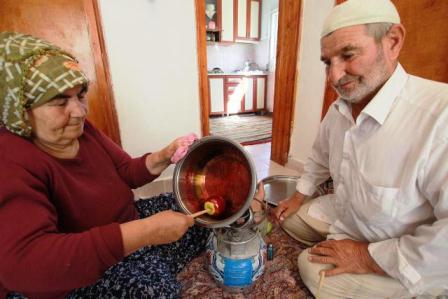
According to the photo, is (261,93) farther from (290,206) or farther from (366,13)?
(366,13)

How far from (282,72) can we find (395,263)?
153 cm

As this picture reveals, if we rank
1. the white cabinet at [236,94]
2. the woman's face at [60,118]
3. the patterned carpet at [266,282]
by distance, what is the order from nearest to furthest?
the woman's face at [60,118] < the patterned carpet at [266,282] < the white cabinet at [236,94]

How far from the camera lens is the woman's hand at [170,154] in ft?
2.54

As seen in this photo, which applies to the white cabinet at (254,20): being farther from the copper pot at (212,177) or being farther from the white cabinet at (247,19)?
the copper pot at (212,177)

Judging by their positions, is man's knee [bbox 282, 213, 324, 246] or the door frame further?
the door frame

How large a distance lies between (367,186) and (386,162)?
3.4 inches

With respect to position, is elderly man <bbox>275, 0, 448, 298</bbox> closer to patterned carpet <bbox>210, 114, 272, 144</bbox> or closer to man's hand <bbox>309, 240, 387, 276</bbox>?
man's hand <bbox>309, 240, 387, 276</bbox>

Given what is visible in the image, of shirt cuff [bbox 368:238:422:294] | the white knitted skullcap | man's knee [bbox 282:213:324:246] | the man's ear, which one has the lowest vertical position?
man's knee [bbox 282:213:324:246]

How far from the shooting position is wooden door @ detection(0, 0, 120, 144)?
48.9 inches

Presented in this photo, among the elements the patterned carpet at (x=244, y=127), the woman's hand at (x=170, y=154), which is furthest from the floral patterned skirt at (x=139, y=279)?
the patterned carpet at (x=244, y=127)

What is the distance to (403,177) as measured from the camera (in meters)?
0.64

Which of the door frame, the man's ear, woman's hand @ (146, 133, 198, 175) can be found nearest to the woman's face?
woman's hand @ (146, 133, 198, 175)

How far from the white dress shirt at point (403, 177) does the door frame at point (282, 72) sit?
41.1 inches

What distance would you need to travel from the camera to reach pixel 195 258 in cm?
109
